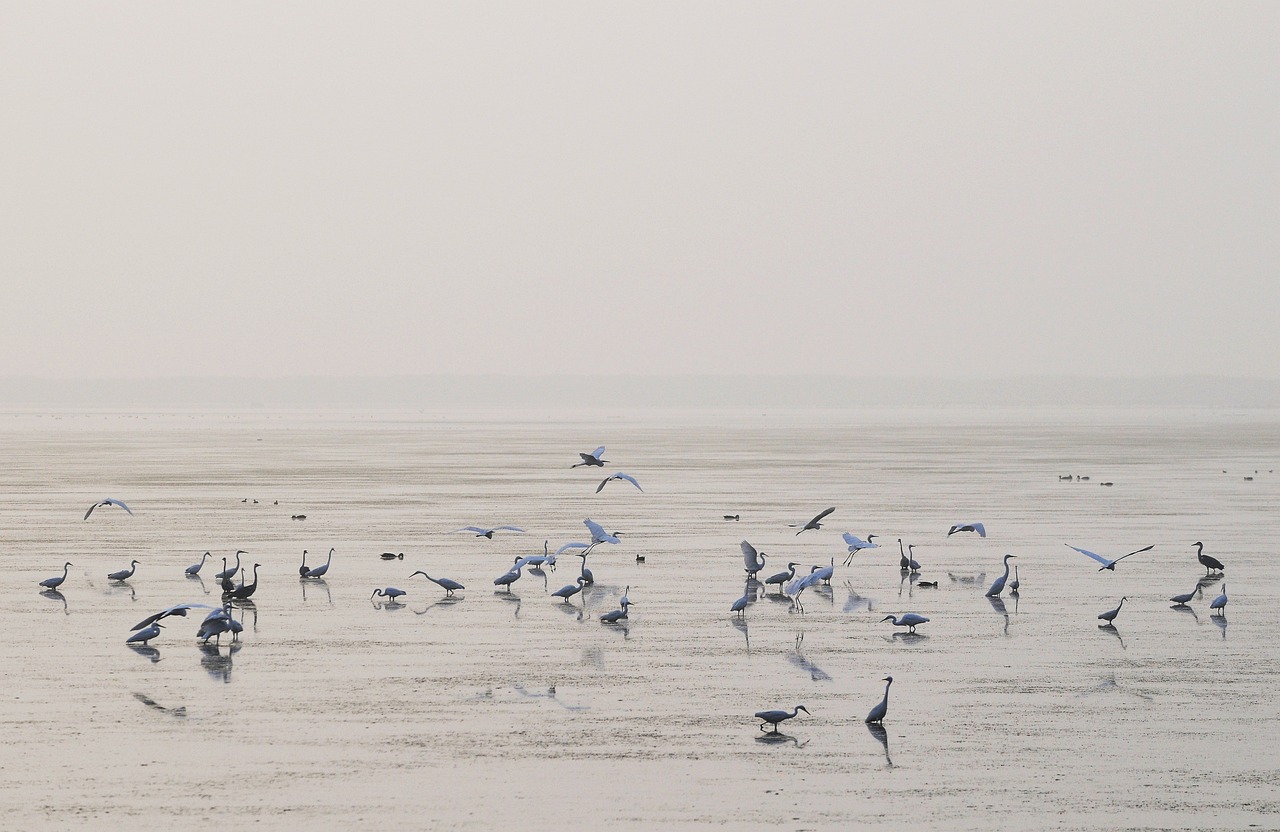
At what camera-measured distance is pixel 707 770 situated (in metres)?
12.9

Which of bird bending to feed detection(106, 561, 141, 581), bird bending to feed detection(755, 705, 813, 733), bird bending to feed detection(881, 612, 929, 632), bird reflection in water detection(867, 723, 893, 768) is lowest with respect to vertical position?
bird bending to feed detection(106, 561, 141, 581)

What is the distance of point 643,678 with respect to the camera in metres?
17.0

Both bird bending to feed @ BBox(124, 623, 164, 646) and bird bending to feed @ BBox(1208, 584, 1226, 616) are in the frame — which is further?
bird bending to feed @ BBox(1208, 584, 1226, 616)

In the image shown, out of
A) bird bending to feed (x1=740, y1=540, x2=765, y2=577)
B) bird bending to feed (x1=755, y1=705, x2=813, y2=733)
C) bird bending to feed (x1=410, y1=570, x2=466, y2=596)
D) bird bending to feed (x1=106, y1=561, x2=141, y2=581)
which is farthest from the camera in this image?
bird bending to feed (x1=106, y1=561, x2=141, y2=581)

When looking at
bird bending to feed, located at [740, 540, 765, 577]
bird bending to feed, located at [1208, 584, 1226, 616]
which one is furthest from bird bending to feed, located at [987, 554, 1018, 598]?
bird bending to feed, located at [740, 540, 765, 577]

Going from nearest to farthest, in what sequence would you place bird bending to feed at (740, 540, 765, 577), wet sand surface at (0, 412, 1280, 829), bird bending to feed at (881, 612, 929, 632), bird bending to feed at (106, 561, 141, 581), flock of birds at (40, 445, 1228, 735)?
wet sand surface at (0, 412, 1280, 829)
flock of birds at (40, 445, 1228, 735)
bird bending to feed at (881, 612, 929, 632)
bird bending to feed at (740, 540, 765, 577)
bird bending to feed at (106, 561, 141, 581)

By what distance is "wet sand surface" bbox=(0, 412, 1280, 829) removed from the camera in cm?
1207

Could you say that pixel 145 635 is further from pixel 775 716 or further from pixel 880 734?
pixel 880 734

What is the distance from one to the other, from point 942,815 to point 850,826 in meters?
0.86

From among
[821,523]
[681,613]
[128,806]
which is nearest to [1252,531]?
[821,523]

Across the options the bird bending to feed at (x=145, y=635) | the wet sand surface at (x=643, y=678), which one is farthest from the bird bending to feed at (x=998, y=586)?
the bird bending to feed at (x=145, y=635)

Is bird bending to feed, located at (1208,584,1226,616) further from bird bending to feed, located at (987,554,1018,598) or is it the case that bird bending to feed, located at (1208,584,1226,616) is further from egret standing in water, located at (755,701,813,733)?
egret standing in water, located at (755,701,813,733)

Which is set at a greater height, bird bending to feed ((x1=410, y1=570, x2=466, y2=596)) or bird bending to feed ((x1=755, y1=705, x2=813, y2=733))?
bird bending to feed ((x1=755, y1=705, x2=813, y2=733))

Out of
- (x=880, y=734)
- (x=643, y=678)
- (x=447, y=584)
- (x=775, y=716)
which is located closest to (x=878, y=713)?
(x=880, y=734)
